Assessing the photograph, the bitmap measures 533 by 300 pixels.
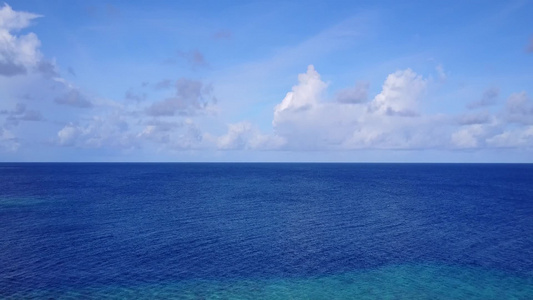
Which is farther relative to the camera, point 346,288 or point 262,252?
point 262,252

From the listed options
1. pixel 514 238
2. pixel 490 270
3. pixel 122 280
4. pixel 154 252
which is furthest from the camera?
pixel 514 238

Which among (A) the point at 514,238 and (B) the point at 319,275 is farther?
(A) the point at 514,238

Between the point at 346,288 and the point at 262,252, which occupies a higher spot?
the point at 262,252

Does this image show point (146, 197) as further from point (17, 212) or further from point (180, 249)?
point (180, 249)

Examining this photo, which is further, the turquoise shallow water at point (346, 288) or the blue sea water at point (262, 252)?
the blue sea water at point (262, 252)

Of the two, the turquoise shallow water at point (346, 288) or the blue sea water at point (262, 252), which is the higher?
the blue sea water at point (262, 252)

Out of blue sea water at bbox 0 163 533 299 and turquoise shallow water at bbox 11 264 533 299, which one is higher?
blue sea water at bbox 0 163 533 299

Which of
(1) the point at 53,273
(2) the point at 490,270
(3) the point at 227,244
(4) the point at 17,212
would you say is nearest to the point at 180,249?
(3) the point at 227,244

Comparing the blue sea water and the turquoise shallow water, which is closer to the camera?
the turquoise shallow water
